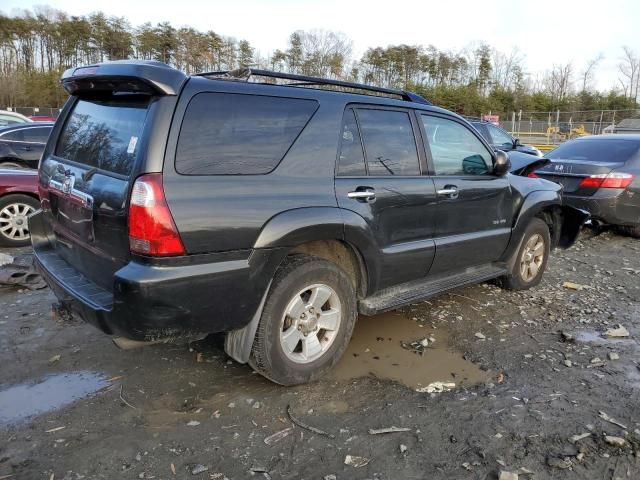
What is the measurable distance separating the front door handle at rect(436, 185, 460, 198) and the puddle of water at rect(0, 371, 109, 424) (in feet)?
8.98

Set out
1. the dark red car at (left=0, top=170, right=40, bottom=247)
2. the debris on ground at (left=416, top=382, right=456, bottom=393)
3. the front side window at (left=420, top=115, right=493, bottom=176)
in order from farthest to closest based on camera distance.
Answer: the dark red car at (left=0, top=170, right=40, bottom=247) → the front side window at (left=420, top=115, right=493, bottom=176) → the debris on ground at (left=416, top=382, right=456, bottom=393)

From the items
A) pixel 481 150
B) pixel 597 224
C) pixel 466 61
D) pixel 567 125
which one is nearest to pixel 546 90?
pixel 466 61

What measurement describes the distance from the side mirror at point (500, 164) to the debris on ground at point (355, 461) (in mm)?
2892

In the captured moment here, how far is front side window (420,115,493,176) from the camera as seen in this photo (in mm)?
4090

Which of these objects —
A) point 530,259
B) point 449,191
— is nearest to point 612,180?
point 530,259

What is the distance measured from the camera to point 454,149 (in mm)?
4312

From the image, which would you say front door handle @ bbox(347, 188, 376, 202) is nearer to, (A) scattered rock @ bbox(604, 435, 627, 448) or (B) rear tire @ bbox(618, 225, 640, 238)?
(A) scattered rock @ bbox(604, 435, 627, 448)

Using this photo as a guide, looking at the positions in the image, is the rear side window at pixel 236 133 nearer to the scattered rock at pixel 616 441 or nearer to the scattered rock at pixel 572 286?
the scattered rock at pixel 616 441

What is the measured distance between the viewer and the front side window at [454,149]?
4.09m

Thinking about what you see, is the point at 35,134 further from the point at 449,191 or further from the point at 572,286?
the point at 572,286

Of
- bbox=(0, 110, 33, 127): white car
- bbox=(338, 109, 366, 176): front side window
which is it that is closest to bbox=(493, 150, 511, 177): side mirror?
bbox=(338, 109, 366, 176): front side window

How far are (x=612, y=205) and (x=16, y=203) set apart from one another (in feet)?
25.9

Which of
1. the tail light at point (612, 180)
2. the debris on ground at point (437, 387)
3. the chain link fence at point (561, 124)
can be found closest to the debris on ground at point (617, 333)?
the debris on ground at point (437, 387)

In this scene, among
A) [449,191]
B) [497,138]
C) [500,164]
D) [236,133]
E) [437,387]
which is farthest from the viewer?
[497,138]
